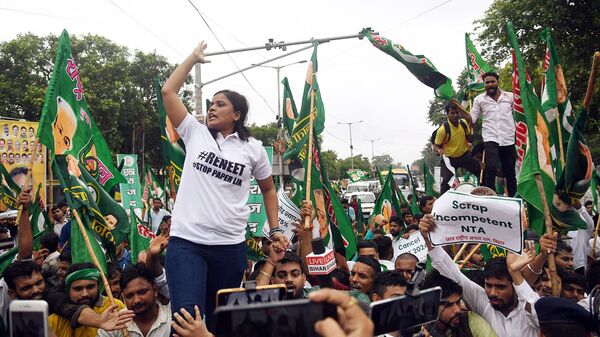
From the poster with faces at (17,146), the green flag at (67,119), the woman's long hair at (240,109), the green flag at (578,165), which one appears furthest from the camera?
the poster with faces at (17,146)

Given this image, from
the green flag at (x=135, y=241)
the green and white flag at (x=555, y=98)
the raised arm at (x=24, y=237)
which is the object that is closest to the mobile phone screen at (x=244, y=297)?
the raised arm at (x=24, y=237)

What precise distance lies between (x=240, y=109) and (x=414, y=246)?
3.68 meters

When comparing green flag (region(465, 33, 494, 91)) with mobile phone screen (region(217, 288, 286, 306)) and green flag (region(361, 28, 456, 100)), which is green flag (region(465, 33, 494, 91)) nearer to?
green flag (region(361, 28, 456, 100))

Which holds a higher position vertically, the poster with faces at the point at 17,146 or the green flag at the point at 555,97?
the poster with faces at the point at 17,146

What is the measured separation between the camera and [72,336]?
386cm

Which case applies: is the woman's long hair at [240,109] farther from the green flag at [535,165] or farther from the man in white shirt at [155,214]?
the man in white shirt at [155,214]

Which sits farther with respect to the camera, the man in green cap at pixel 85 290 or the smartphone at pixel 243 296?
the man in green cap at pixel 85 290

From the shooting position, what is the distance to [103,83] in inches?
1273

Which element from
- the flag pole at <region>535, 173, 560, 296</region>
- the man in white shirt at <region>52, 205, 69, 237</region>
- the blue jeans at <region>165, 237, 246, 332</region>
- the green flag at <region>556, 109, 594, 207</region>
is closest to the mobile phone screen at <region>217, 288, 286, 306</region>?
the blue jeans at <region>165, 237, 246, 332</region>

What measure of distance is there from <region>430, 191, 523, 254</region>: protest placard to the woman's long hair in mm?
1591

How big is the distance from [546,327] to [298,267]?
7.24ft

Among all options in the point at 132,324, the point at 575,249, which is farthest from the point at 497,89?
the point at 132,324

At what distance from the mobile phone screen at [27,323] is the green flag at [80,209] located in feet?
8.12

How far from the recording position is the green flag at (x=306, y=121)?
609cm
